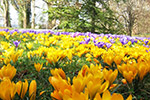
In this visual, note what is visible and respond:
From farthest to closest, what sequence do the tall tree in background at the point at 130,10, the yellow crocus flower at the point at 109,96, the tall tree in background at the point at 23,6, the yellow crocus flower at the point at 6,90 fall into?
the tall tree in background at the point at 23,6
the tall tree in background at the point at 130,10
the yellow crocus flower at the point at 6,90
the yellow crocus flower at the point at 109,96

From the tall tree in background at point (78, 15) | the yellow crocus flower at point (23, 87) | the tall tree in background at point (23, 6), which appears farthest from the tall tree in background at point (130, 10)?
the yellow crocus flower at point (23, 87)

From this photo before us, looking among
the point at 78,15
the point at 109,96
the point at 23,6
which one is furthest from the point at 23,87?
the point at 23,6

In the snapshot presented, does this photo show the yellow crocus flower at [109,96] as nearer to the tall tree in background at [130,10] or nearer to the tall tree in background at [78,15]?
the tall tree in background at [78,15]

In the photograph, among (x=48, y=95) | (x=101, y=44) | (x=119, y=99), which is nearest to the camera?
(x=119, y=99)

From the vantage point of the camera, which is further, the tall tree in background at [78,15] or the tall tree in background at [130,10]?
the tall tree in background at [130,10]

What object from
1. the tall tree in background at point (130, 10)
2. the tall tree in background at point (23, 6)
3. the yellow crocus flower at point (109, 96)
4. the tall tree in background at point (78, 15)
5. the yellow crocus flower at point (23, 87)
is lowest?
the yellow crocus flower at point (23, 87)

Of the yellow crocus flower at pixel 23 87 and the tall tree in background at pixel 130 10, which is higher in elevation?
the tall tree in background at pixel 130 10

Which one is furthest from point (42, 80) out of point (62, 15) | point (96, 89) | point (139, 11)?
point (139, 11)

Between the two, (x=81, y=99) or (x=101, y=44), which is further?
(x=101, y=44)

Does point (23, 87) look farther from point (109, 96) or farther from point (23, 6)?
point (23, 6)

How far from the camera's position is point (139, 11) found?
457 inches

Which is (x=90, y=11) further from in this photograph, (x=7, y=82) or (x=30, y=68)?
(x=7, y=82)

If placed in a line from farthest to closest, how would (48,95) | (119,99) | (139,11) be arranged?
(139,11) < (48,95) < (119,99)

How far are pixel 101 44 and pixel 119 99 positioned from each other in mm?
2321
